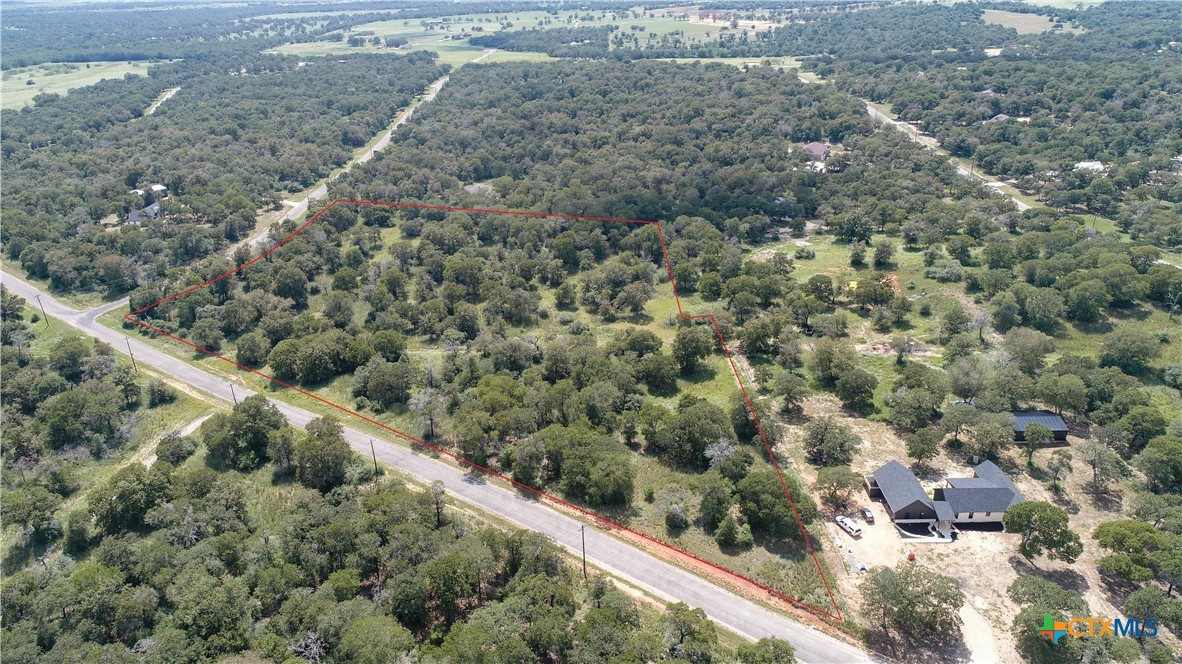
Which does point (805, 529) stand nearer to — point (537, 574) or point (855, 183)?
point (537, 574)

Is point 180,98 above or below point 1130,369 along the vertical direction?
above

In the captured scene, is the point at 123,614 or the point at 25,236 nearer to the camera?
the point at 123,614

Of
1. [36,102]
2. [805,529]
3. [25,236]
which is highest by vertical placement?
[36,102]

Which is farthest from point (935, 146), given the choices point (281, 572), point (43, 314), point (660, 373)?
point (43, 314)

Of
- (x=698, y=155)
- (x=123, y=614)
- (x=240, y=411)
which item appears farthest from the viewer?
(x=698, y=155)

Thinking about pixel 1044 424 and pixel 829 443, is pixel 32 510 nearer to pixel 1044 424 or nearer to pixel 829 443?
pixel 829 443

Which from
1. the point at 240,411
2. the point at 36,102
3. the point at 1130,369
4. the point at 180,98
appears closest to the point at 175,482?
the point at 240,411

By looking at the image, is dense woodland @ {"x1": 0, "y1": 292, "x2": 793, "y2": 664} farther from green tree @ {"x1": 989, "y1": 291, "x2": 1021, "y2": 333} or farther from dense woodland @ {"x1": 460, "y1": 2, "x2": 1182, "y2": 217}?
dense woodland @ {"x1": 460, "y1": 2, "x2": 1182, "y2": 217}
